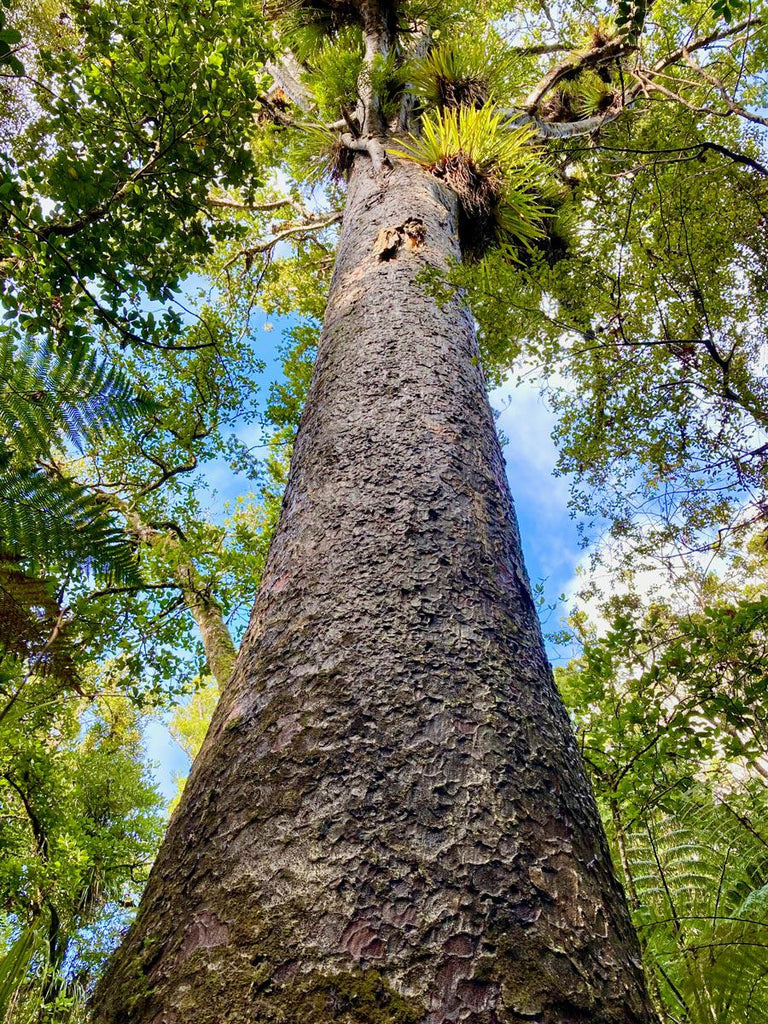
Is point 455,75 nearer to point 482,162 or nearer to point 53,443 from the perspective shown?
point 482,162

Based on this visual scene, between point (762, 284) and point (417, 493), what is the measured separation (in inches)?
212

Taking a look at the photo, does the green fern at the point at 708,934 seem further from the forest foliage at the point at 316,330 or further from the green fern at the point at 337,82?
the green fern at the point at 337,82

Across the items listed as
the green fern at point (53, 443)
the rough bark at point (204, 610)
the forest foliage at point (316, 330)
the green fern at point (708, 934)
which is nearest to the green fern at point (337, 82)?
the forest foliage at point (316, 330)

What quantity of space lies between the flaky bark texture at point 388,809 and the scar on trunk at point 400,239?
138 centimetres

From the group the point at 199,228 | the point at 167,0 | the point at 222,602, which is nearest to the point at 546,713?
the point at 199,228

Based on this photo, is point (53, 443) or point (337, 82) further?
point (337, 82)

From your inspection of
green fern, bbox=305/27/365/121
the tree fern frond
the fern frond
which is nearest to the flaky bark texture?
the fern frond

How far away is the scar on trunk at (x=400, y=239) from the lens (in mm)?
2408

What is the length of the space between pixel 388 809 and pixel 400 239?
238cm

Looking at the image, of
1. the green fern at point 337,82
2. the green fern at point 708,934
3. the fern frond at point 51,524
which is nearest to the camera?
the fern frond at point 51,524

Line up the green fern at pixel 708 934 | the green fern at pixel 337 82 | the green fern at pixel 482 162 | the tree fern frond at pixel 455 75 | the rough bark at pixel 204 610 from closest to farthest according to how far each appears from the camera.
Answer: the green fern at pixel 708 934
the green fern at pixel 482 162
the green fern at pixel 337 82
the rough bark at pixel 204 610
the tree fern frond at pixel 455 75

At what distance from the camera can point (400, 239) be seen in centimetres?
250

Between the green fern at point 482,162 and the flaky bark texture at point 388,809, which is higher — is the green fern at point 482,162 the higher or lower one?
the higher one

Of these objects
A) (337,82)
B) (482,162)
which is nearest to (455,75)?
(337,82)
